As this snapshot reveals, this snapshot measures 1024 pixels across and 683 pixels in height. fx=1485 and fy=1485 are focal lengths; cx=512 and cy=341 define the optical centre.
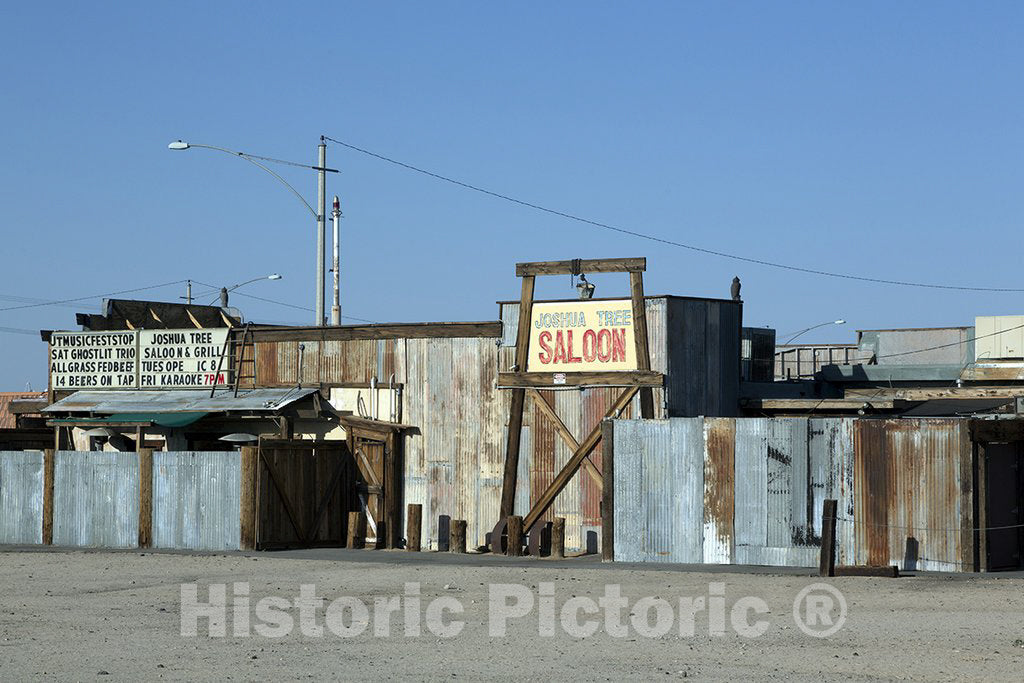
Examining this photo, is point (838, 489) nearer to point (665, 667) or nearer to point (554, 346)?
point (554, 346)

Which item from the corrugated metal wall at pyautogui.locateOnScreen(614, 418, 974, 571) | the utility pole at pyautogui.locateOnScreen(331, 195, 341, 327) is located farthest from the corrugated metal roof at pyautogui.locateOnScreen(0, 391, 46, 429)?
the corrugated metal wall at pyautogui.locateOnScreen(614, 418, 974, 571)

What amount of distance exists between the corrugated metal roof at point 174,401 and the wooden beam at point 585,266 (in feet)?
21.5

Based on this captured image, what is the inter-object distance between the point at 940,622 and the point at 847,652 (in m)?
2.85

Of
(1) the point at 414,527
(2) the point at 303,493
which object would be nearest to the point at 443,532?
(1) the point at 414,527

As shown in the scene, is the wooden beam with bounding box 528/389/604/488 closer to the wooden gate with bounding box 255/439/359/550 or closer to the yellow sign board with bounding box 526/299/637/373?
the yellow sign board with bounding box 526/299/637/373

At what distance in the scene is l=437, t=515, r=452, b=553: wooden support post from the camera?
3159cm

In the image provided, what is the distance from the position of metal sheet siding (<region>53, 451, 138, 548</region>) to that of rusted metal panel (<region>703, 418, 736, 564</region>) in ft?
42.5

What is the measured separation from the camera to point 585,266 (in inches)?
1166

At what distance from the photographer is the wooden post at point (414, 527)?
99.9 ft

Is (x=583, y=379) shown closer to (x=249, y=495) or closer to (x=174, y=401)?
(x=249, y=495)

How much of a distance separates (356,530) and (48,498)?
7.34 meters

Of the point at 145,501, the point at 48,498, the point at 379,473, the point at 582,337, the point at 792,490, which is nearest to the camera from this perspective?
the point at 792,490

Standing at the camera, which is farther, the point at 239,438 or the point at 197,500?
the point at 239,438

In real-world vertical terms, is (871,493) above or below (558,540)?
above
